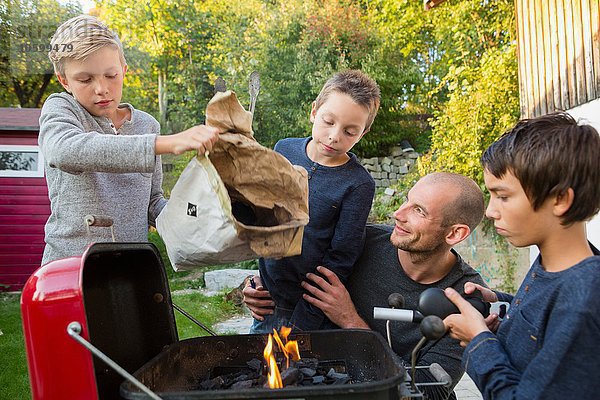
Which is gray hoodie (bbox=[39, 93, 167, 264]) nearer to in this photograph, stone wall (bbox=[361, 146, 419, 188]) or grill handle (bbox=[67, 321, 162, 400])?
grill handle (bbox=[67, 321, 162, 400])

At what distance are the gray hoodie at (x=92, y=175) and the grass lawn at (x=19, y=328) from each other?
2948mm

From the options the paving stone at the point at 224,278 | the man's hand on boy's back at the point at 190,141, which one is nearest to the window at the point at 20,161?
the paving stone at the point at 224,278

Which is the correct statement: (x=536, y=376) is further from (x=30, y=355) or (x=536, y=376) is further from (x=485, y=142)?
(x=485, y=142)

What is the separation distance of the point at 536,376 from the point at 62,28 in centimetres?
167

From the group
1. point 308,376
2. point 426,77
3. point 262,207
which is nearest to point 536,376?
point 308,376

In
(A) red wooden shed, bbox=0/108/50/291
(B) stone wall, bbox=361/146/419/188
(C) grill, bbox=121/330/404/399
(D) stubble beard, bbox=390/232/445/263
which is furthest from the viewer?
(B) stone wall, bbox=361/146/419/188

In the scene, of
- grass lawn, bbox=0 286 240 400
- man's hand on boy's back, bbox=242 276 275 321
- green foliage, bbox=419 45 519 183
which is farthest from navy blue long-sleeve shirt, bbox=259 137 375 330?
green foliage, bbox=419 45 519 183

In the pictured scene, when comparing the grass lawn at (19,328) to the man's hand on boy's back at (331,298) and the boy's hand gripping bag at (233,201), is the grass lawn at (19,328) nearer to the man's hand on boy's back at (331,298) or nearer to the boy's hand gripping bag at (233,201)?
the man's hand on boy's back at (331,298)

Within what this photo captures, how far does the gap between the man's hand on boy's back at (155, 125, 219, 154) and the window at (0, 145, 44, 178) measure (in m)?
8.48

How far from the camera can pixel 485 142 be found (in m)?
8.73

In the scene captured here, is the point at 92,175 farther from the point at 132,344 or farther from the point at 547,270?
the point at 547,270

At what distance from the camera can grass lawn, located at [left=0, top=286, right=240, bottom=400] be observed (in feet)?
14.4

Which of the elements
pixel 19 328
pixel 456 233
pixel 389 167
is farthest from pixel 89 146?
pixel 389 167

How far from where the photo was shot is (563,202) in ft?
4.95
